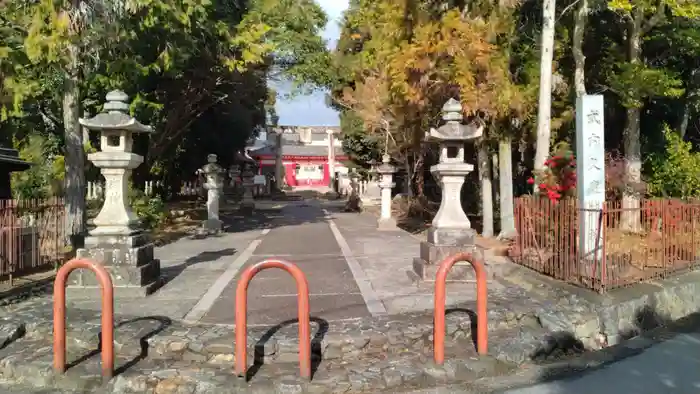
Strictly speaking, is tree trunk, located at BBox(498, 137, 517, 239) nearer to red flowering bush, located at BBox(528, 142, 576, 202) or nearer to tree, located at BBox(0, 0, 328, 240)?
red flowering bush, located at BBox(528, 142, 576, 202)

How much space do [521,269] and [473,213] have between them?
13.2 meters

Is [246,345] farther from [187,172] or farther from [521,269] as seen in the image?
[187,172]

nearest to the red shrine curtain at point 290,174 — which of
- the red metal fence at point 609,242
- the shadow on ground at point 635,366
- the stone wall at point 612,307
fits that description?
the red metal fence at point 609,242

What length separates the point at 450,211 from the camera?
348 inches

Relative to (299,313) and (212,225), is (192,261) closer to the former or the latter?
Answer: (212,225)

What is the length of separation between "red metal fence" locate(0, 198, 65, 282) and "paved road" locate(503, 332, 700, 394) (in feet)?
25.6

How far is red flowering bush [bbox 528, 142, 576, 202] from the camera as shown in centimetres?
1021

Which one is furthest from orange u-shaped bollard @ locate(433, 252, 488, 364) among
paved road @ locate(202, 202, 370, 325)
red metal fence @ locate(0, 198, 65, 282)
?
red metal fence @ locate(0, 198, 65, 282)

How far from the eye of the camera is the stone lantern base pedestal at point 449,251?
8.59 m

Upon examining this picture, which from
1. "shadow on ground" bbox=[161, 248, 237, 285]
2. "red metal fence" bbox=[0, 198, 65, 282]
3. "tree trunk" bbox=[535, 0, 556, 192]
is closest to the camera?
"red metal fence" bbox=[0, 198, 65, 282]

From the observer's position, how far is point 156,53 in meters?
14.6

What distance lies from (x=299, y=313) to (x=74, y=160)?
30.4ft

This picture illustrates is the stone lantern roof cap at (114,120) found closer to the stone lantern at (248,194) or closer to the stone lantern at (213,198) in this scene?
the stone lantern at (213,198)

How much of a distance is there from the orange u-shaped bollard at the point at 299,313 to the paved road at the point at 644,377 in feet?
6.31
